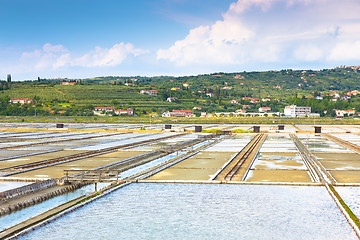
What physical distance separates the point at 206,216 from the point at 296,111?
17829 centimetres

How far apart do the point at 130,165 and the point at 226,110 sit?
520 ft

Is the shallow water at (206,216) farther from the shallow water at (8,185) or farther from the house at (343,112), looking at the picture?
the house at (343,112)

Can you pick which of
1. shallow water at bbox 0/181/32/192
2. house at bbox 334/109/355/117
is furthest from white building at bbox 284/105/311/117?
shallow water at bbox 0/181/32/192

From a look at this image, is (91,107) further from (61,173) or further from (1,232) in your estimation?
(1,232)

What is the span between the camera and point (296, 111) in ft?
611

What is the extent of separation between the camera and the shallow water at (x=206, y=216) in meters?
13.2

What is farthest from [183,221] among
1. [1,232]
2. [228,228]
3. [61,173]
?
[61,173]

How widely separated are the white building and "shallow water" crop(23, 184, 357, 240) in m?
170

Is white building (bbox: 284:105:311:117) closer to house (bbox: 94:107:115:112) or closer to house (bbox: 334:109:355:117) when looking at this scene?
house (bbox: 334:109:355:117)

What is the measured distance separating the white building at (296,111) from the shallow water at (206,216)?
17005 centimetres

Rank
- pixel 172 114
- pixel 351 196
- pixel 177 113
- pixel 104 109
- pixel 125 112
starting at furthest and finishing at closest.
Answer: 1. pixel 177 113
2. pixel 172 114
3. pixel 104 109
4. pixel 125 112
5. pixel 351 196

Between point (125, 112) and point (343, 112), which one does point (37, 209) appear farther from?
point (343, 112)

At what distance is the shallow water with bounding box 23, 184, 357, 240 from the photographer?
43.5 ft

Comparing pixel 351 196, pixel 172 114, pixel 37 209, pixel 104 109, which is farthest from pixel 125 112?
pixel 37 209
